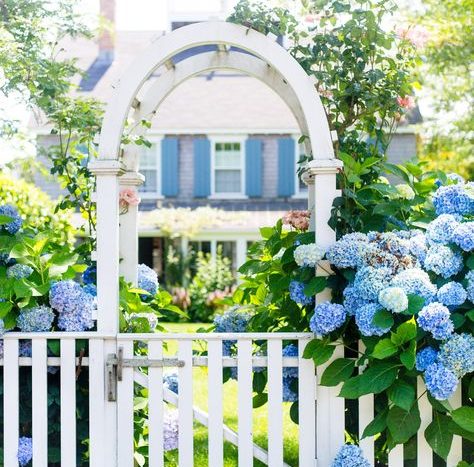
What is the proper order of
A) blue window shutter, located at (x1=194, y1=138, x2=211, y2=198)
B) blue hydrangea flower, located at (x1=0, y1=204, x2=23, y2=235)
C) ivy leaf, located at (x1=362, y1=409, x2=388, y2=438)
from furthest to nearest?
blue window shutter, located at (x1=194, y1=138, x2=211, y2=198) < blue hydrangea flower, located at (x1=0, y1=204, x2=23, y2=235) < ivy leaf, located at (x1=362, y1=409, x2=388, y2=438)

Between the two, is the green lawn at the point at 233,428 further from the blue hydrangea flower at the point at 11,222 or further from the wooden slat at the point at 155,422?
the blue hydrangea flower at the point at 11,222

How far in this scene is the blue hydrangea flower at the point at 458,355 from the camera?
2.93 meters

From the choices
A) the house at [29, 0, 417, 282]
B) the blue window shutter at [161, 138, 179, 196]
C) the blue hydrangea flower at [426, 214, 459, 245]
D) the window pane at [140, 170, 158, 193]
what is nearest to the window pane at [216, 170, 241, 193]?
the house at [29, 0, 417, 282]

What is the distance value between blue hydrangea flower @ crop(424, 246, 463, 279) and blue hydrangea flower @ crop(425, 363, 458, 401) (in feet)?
1.26

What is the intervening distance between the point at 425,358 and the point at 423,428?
42cm

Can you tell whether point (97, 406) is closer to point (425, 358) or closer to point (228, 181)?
point (425, 358)

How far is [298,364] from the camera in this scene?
3326 millimetres

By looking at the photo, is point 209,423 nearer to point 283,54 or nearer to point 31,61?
point 283,54

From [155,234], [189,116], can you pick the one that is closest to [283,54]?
[155,234]

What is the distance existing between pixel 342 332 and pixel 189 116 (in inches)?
531

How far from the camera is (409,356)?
9.59 ft

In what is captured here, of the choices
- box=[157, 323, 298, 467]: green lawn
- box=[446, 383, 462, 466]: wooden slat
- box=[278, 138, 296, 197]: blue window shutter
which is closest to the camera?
box=[446, 383, 462, 466]: wooden slat

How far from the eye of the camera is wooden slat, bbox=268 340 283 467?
3.30m

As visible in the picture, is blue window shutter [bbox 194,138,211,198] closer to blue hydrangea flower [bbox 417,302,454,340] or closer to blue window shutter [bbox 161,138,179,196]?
blue window shutter [bbox 161,138,179,196]
